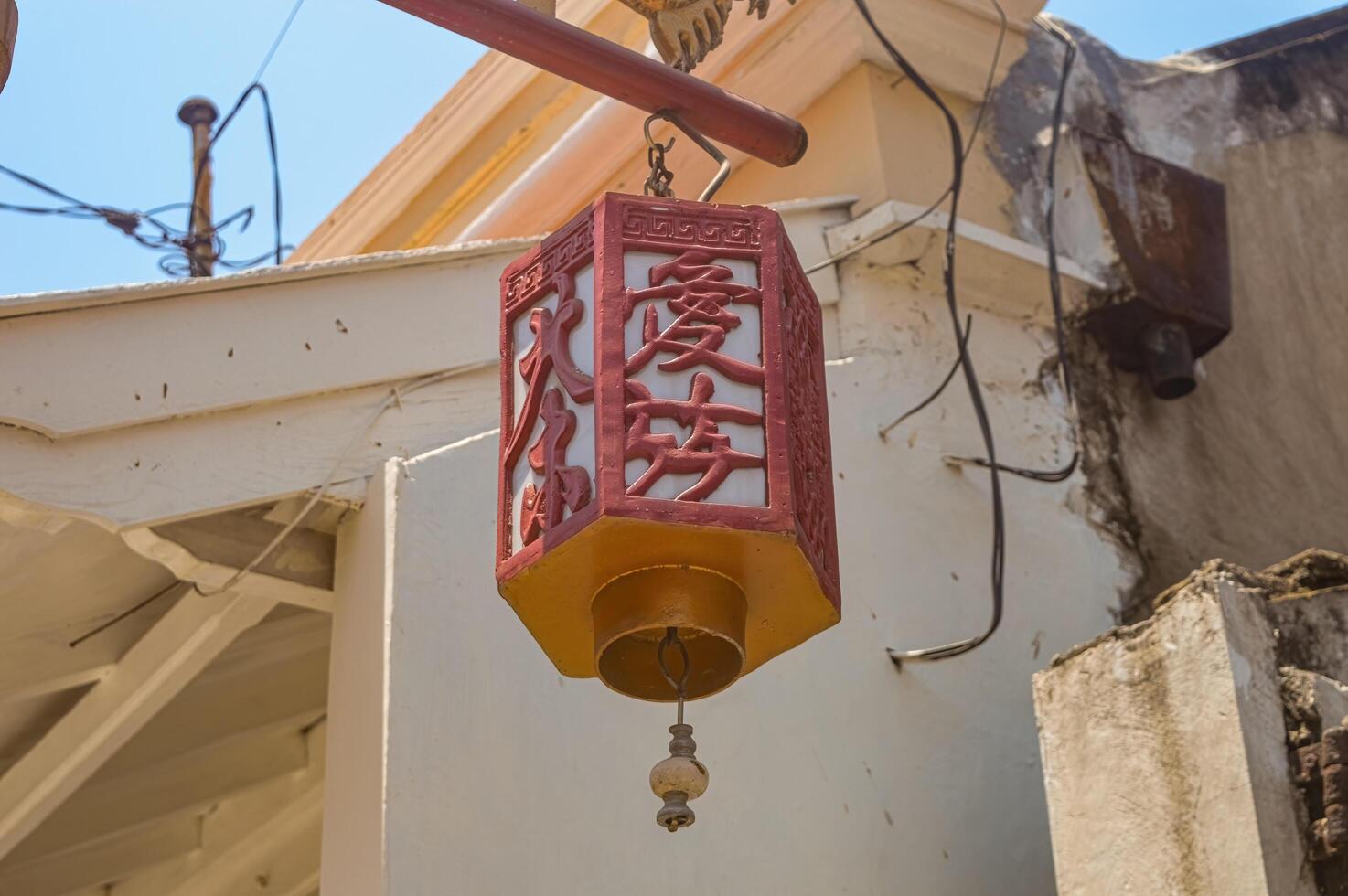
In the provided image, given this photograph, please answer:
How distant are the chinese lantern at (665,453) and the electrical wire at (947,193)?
6.33ft

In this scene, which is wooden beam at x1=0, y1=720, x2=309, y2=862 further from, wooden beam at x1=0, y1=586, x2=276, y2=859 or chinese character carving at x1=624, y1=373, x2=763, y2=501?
chinese character carving at x1=624, y1=373, x2=763, y2=501

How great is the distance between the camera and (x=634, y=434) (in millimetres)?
2857

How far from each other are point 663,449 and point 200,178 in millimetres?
6023

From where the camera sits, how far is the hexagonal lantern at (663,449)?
2.83 m

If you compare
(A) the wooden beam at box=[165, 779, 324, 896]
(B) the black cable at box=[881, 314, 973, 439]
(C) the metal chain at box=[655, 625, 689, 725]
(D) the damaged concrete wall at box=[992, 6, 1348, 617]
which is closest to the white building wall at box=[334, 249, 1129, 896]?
(B) the black cable at box=[881, 314, 973, 439]

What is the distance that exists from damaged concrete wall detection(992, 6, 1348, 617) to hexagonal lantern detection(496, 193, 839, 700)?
229 centimetres

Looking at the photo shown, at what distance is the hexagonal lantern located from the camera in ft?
9.28

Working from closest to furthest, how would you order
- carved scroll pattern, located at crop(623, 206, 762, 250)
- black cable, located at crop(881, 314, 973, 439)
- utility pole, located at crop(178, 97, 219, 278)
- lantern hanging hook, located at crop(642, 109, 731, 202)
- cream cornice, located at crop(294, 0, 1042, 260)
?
carved scroll pattern, located at crop(623, 206, 762, 250), lantern hanging hook, located at crop(642, 109, 731, 202), black cable, located at crop(881, 314, 973, 439), cream cornice, located at crop(294, 0, 1042, 260), utility pole, located at crop(178, 97, 219, 278)

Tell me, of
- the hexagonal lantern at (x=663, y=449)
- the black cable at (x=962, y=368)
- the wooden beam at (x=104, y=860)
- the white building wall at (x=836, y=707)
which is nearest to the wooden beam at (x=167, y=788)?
the wooden beam at (x=104, y=860)

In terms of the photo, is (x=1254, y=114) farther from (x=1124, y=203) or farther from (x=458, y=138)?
(x=458, y=138)

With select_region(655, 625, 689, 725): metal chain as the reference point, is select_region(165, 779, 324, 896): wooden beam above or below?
above

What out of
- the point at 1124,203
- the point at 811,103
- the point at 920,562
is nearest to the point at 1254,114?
the point at 1124,203

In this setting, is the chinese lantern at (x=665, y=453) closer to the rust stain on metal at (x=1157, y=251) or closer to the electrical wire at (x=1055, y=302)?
the electrical wire at (x=1055, y=302)

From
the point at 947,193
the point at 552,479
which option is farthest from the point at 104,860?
the point at 947,193
